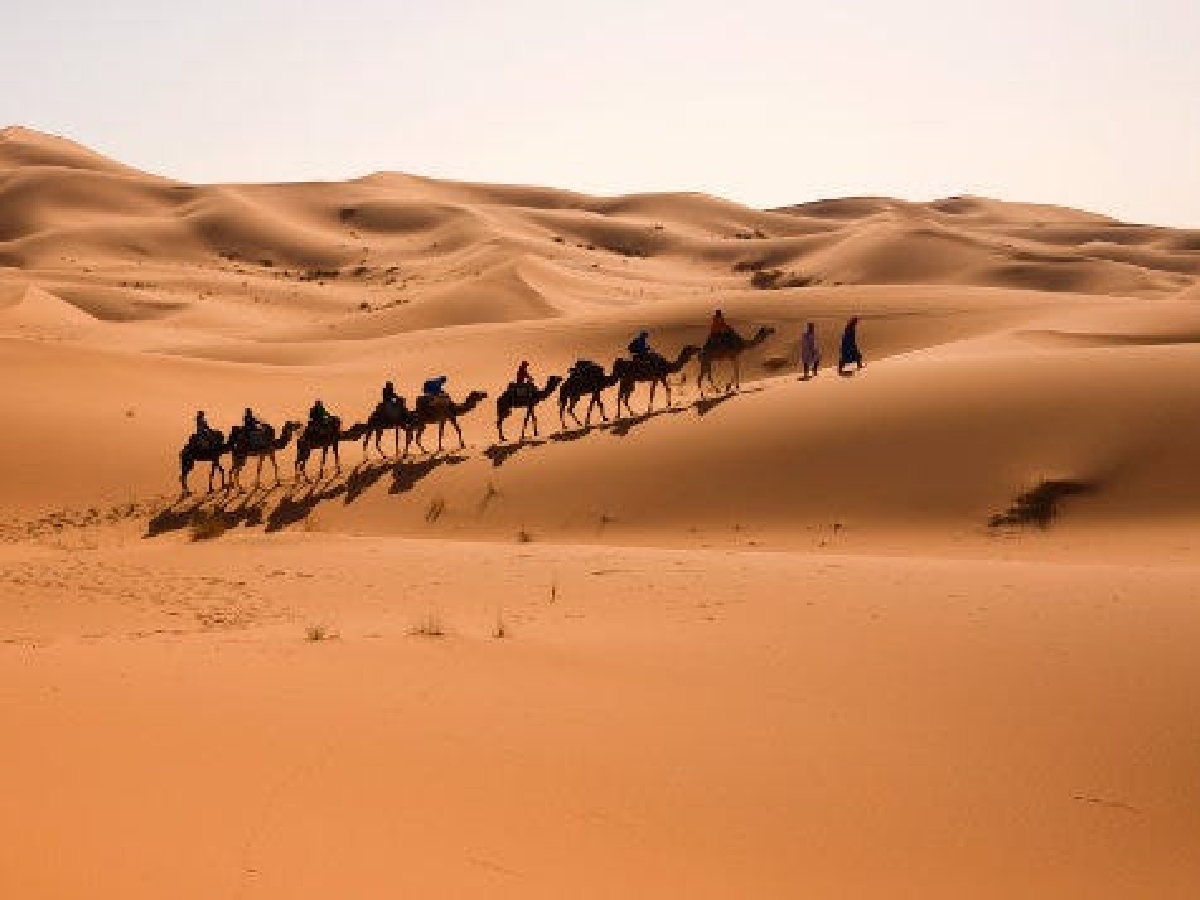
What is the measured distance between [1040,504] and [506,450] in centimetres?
946

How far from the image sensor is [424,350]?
122 feet

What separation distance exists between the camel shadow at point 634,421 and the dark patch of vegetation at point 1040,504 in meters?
7.30

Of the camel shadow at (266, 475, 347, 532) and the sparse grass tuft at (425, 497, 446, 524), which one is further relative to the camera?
the camel shadow at (266, 475, 347, 532)

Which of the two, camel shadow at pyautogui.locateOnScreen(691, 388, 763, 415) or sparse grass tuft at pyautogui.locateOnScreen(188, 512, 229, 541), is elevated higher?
camel shadow at pyautogui.locateOnScreen(691, 388, 763, 415)

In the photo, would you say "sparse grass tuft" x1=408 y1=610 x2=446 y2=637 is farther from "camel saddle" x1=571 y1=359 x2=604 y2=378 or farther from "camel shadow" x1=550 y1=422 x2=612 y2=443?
"camel saddle" x1=571 y1=359 x2=604 y2=378

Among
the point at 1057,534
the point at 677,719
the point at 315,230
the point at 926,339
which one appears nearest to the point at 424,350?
the point at 926,339

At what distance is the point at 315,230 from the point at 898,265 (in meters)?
45.8

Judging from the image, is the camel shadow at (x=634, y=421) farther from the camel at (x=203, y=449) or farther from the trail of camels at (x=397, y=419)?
the camel at (x=203, y=449)

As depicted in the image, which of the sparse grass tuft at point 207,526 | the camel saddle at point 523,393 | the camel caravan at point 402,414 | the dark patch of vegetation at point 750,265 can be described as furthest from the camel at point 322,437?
the dark patch of vegetation at point 750,265

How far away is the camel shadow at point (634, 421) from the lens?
68.8 ft

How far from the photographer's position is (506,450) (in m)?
21.2

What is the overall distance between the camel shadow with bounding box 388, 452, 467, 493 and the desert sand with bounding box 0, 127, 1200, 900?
179 mm

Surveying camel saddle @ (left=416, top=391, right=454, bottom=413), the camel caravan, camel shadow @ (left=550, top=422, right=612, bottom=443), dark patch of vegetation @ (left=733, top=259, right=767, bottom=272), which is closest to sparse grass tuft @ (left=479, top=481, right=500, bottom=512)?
the camel caravan

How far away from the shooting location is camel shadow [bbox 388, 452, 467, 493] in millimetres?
20500
